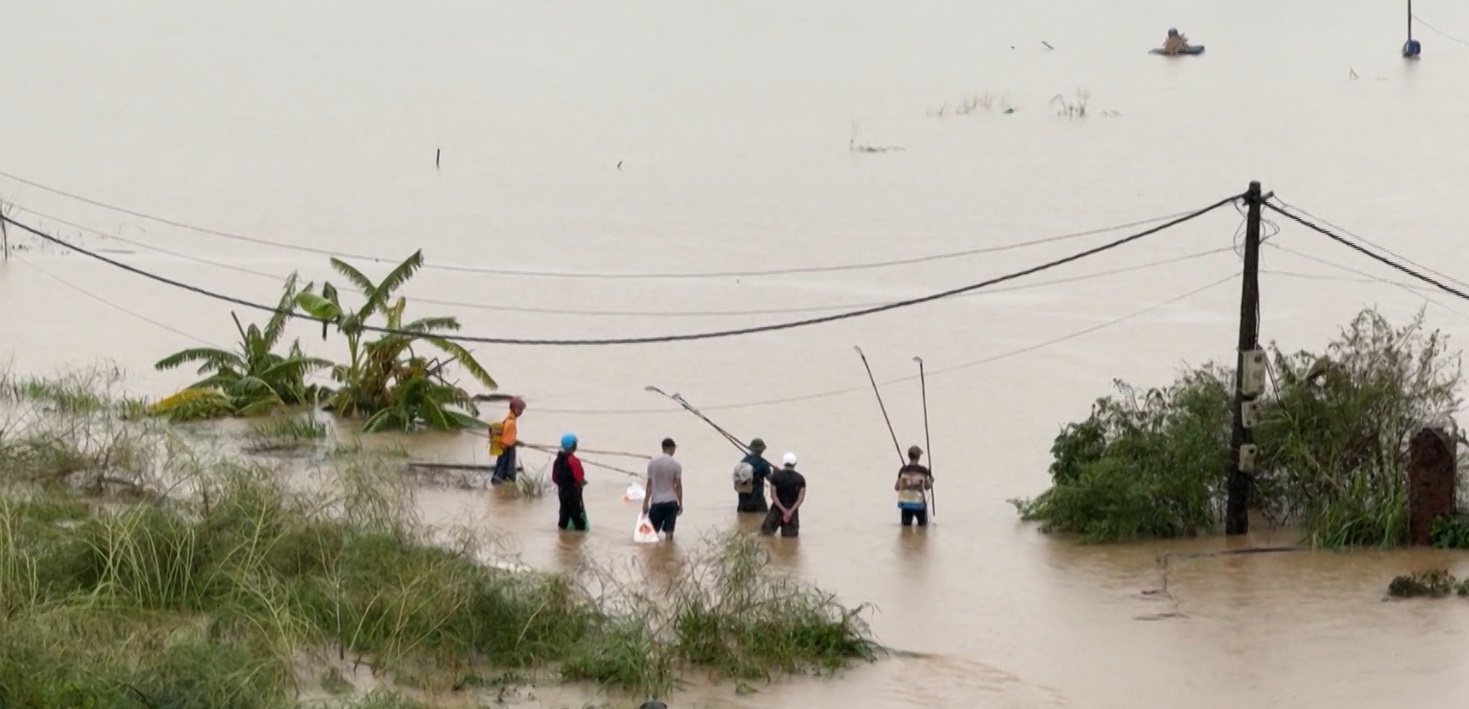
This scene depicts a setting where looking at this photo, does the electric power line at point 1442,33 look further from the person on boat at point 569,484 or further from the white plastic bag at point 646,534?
the white plastic bag at point 646,534

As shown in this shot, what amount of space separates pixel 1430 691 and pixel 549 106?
43010 millimetres

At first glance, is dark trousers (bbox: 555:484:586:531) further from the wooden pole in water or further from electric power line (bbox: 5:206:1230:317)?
electric power line (bbox: 5:206:1230:317)

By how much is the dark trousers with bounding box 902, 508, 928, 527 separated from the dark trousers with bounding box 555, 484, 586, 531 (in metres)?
2.87

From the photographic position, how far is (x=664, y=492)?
16.9 meters

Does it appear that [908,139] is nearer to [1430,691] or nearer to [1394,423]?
Answer: [1394,423]

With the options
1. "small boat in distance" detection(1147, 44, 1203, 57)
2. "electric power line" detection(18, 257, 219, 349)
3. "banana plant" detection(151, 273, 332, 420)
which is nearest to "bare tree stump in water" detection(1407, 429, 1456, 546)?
"banana plant" detection(151, 273, 332, 420)

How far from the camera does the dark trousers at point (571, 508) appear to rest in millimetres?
17250

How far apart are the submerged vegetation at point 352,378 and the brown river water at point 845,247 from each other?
0.69 metres

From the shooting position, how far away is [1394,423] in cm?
1778

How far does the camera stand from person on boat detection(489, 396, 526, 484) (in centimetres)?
1885

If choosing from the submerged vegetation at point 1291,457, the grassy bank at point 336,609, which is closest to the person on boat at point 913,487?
the submerged vegetation at point 1291,457

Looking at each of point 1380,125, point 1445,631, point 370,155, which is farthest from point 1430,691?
point 1380,125

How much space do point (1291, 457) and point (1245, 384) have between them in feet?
3.07

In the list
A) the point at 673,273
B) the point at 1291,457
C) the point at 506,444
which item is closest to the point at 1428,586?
the point at 1291,457
